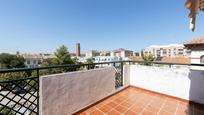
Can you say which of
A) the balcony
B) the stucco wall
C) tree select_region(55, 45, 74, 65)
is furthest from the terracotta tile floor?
tree select_region(55, 45, 74, 65)

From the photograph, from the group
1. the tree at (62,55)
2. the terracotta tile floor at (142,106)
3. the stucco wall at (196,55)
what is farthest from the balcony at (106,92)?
the tree at (62,55)

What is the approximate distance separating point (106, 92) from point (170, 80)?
180 centimetres

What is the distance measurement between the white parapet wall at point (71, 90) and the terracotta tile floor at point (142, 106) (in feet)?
0.79

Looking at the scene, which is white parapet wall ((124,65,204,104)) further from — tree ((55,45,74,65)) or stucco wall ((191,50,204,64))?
tree ((55,45,74,65))

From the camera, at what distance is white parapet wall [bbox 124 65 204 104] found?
2.45 meters

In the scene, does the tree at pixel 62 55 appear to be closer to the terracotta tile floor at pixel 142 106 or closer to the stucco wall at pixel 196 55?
the stucco wall at pixel 196 55

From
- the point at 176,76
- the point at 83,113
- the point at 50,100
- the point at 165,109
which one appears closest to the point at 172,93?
the point at 176,76

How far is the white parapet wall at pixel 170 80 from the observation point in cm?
245

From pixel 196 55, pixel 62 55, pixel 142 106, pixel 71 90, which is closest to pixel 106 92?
pixel 142 106

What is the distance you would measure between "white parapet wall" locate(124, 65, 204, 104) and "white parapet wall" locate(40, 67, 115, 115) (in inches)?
50.6

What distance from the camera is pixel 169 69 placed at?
2.90m

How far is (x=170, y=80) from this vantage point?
2885mm

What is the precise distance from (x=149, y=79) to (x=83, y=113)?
2274 mm

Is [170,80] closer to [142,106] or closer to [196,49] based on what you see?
[142,106]
